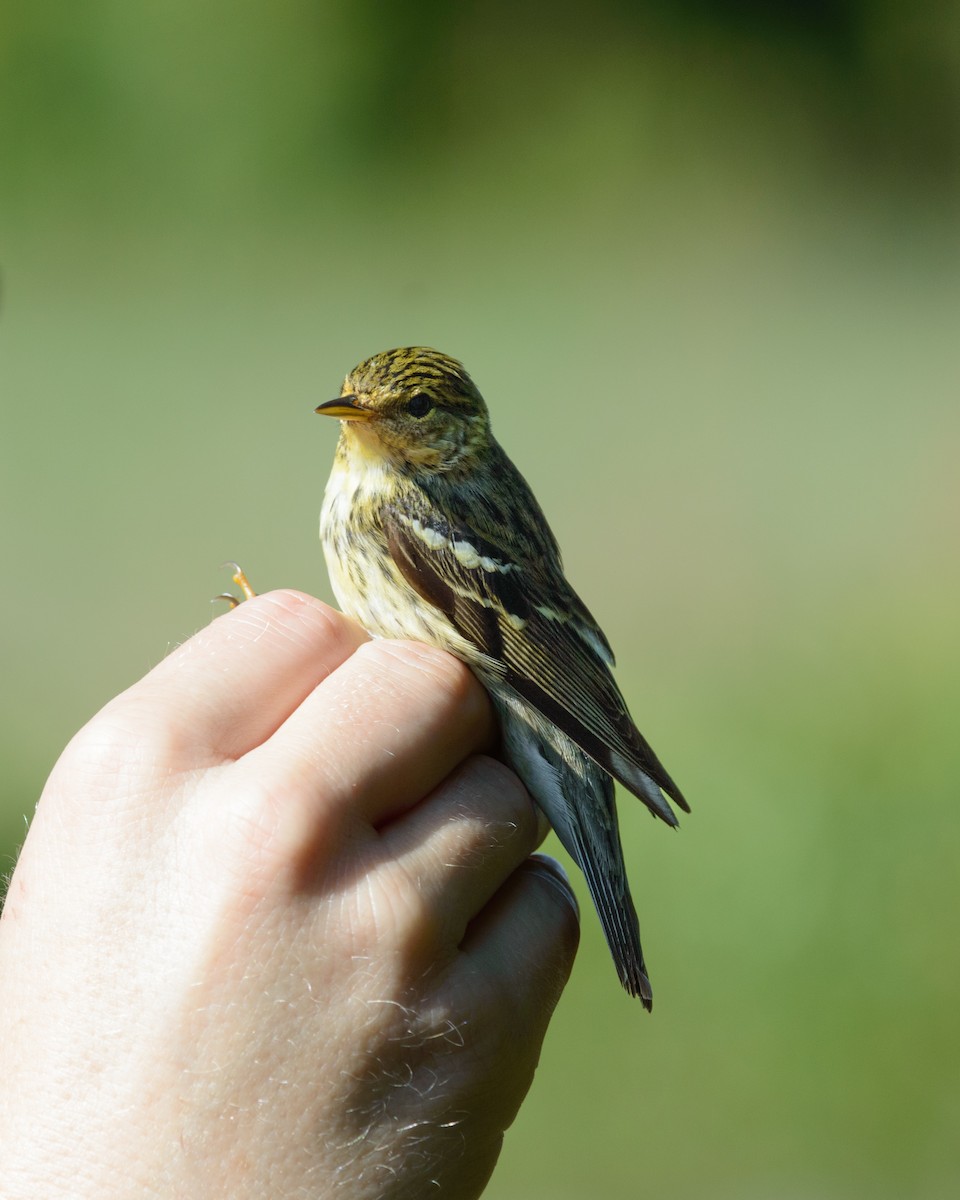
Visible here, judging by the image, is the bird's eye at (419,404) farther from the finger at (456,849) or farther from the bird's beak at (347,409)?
the finger at (456,849)

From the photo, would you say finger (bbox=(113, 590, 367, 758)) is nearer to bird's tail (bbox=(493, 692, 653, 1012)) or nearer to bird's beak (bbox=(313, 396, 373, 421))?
bird's tail (bbox=(493, 692, 653, 1012))

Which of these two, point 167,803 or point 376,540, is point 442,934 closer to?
point 167,803

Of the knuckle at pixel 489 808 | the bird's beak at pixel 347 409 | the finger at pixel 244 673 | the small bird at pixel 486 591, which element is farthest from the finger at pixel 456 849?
the bird's beak at pixel 347 409

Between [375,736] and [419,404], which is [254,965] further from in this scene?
[419,404]

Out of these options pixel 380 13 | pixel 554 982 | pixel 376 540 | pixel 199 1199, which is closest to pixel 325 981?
pixel 199 1199

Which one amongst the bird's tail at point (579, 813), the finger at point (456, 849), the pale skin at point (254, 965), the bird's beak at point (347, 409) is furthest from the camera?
the bird's beak at point (347, 409)

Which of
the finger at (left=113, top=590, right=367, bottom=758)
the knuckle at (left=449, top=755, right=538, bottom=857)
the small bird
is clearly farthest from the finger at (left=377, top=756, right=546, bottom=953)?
the small bird

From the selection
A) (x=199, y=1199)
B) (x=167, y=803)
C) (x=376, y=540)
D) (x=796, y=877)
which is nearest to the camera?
(x=199, y=1199)

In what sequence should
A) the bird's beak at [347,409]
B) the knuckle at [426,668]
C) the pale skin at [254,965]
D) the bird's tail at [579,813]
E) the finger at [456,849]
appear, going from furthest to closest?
the bird's beak at [347,409], the bird's tail at [579,813], the knuckle at [426,668], the finger at [456,849], the pale skin at [254,965]
